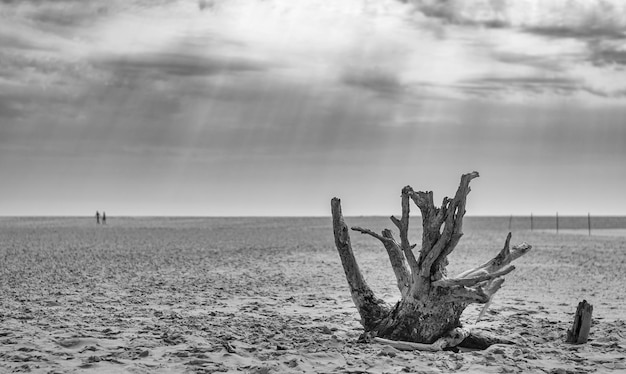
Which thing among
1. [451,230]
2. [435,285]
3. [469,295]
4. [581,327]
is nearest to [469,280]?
[469,295]

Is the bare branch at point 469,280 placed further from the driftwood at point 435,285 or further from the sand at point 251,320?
the sand at point 251,320

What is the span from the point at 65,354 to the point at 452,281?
571 cm

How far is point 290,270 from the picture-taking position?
883 inches

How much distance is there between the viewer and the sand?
8.95 meters

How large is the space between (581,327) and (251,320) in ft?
18.3

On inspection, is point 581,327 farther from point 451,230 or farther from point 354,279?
point 354,279

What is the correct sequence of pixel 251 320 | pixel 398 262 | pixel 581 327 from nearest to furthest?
pixel 581 327 → pixel 398 262 → pixel 251 320

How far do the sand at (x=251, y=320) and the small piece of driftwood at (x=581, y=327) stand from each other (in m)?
0.14

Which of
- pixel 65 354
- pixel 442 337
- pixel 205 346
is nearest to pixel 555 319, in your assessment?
pixel 442 337

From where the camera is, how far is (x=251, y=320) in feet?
40.3

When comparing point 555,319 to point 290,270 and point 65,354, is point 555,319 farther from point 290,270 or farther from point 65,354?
point 290,270

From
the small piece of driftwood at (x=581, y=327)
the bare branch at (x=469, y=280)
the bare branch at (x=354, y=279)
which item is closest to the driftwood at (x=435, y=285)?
the bare branch at (x=469, y=280)

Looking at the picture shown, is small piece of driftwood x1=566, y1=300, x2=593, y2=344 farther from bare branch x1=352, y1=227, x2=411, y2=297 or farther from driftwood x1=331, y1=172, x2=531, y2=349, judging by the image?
bare branch x1=352, y1=227, x2=411, y2=297

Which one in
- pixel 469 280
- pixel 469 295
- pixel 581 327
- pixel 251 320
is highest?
pixel 469 280
